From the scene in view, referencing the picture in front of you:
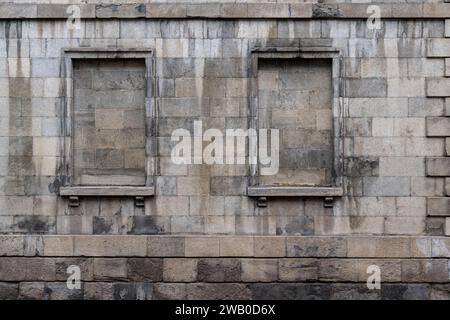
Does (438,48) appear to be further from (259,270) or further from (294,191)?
(259,270)

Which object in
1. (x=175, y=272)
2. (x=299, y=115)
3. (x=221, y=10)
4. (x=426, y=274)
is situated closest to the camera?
(x=426, y=274)

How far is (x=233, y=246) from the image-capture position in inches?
563

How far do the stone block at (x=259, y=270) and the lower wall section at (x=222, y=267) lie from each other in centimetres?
2

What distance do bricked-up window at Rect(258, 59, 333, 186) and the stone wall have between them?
0.12 ft

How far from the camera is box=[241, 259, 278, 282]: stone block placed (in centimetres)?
1429

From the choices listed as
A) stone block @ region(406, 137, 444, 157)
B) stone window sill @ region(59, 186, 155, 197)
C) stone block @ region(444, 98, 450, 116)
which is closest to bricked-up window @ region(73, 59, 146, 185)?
stone window sill @ region(59, 186, 155, 197)

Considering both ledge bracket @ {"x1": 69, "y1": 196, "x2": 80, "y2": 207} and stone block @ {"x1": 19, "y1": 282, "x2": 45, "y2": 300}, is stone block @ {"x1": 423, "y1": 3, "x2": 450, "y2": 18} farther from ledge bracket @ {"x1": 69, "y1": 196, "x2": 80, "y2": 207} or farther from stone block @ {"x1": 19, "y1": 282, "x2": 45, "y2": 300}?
stone block @ {"x1": 19, "y1": 282, "x2": 45, "y2": 300}

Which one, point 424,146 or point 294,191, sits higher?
point 424,146

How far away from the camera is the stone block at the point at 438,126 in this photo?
14.3 m

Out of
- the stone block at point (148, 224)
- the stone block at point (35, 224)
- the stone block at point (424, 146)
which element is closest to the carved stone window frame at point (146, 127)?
→ the stone block at point (148, 224)

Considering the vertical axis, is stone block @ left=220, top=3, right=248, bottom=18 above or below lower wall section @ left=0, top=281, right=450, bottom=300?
above

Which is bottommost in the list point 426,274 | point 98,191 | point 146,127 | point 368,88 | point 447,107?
point 426,274

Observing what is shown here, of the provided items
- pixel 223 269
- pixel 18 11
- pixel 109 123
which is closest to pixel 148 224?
pixel 223 269

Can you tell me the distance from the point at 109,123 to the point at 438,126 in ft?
19.6
